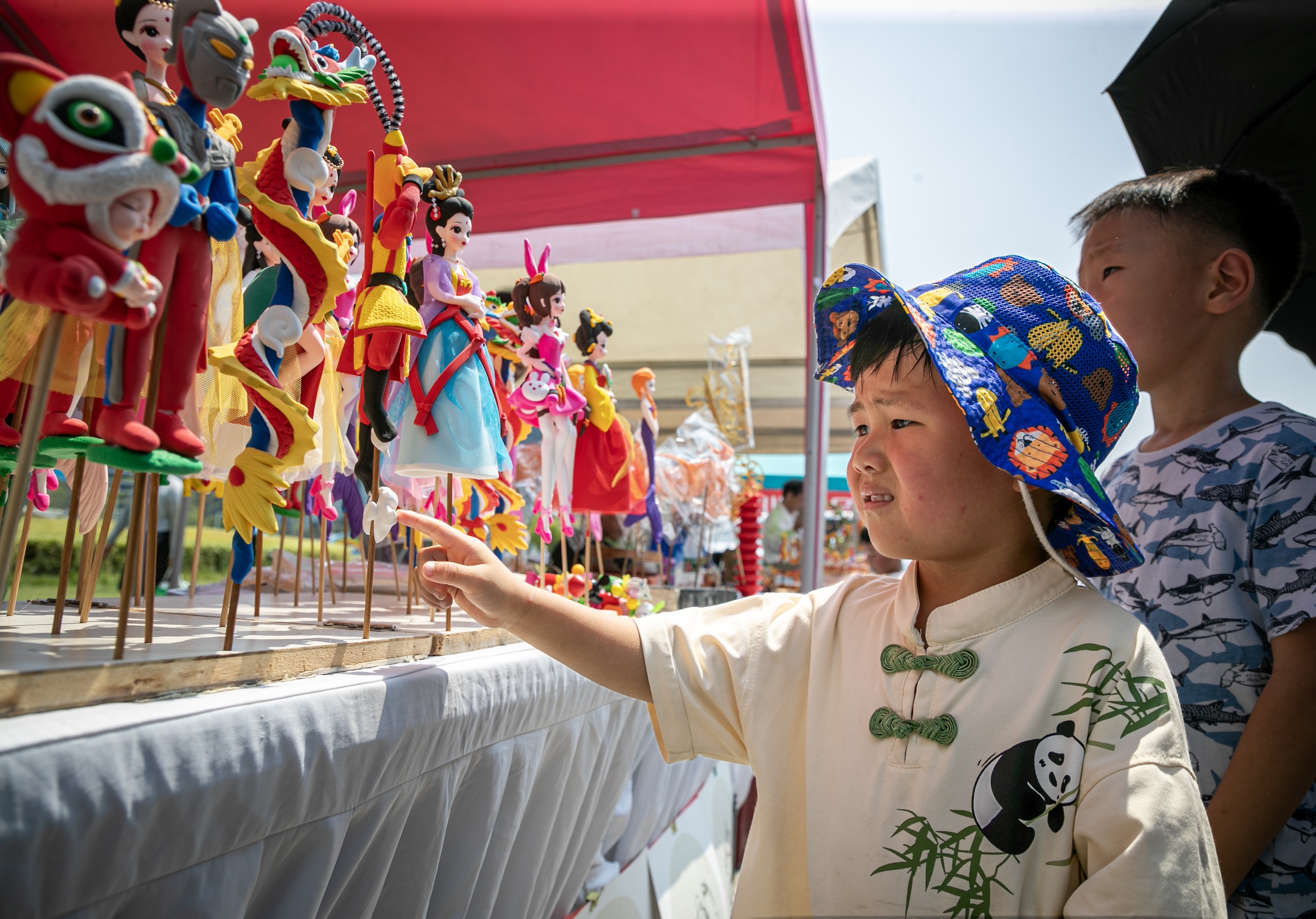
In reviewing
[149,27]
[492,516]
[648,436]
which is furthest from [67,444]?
[648,436]

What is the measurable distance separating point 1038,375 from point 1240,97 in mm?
1435

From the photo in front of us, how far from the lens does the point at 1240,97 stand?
5.41 feet

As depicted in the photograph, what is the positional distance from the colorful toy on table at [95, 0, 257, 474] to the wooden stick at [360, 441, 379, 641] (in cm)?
31

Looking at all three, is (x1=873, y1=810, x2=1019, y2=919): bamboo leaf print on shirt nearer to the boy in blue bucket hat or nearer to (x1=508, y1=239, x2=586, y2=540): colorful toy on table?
the boy in blue bucket hat

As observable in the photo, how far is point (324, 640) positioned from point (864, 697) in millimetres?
622

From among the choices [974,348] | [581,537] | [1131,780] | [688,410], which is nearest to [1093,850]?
[1131,780]

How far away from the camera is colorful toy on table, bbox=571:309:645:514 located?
1.93 metres

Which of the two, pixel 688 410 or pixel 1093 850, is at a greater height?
pixel 688 410

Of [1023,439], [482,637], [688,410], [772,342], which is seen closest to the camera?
[1023,439]

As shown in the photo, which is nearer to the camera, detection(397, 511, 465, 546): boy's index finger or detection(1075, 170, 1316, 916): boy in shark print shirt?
detection(397, 511, 465, 546): boy's index finger

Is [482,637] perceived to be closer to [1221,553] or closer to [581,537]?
[1221,553]

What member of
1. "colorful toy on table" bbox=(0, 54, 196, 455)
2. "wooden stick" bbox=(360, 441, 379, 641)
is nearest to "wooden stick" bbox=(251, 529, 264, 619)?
"wooden stick" bbox=(360, 441, 379, 641)

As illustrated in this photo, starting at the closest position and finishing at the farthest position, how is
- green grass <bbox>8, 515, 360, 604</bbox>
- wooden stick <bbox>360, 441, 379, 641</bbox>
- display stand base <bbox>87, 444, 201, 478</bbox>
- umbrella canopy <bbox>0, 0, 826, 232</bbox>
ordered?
1. display stand base <bbox>87, 444, 201, 478</bbox>
2. wooden stick <bbox>360, 441, 379, 641</bbox>
3. umbrella canopy <bbox>0, 0, 826, 232</bbox>
4. green grass <bbox>8, 515, 360, 604</bbox>

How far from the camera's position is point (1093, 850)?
2.13 ft
